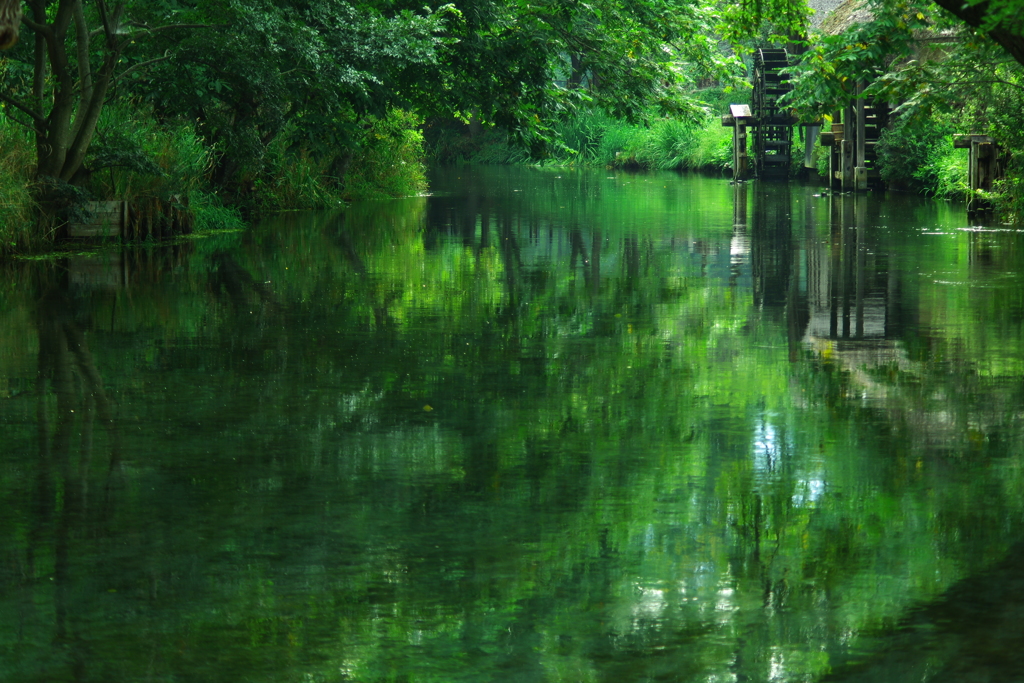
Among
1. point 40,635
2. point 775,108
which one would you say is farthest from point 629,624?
point 775,108

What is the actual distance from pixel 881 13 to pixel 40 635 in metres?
20.8

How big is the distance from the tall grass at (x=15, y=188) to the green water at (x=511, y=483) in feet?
8.14

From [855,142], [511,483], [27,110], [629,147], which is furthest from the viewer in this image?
[629,147]

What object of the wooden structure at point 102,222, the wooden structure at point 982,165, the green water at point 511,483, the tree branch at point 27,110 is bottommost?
the green water at point 511,483

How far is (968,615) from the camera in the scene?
4.55 metres

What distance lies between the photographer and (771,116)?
46.4 meters

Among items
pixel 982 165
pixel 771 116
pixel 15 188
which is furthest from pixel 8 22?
pixel 771 116

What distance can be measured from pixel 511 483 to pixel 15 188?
11630mm

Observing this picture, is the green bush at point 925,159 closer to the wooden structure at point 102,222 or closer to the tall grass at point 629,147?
the tall grass at point 629,147

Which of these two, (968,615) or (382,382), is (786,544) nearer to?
(968,615)

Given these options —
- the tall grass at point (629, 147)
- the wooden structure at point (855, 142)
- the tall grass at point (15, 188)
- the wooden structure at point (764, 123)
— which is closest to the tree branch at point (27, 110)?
the tall grass at point (15, 188)

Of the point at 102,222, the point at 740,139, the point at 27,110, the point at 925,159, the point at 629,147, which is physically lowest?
the point at 102,222

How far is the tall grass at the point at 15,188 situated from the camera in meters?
16.0

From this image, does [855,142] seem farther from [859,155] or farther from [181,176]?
[181,176]
